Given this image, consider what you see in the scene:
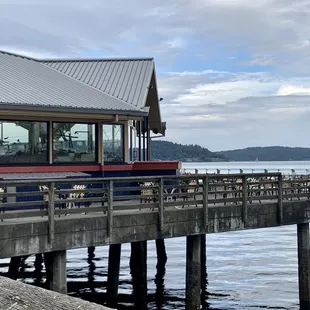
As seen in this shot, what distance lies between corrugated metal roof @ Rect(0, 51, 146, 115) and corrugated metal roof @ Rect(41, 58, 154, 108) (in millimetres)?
588

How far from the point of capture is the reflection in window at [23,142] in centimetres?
1816

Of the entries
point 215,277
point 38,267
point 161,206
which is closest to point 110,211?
point 161,206

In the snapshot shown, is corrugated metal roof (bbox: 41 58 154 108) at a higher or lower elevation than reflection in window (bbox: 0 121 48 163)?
higher

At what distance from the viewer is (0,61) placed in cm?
2275

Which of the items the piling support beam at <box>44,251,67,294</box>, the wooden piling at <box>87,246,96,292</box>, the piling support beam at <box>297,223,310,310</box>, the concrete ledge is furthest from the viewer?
the wooden piling at <box>87,246,96,292</box>

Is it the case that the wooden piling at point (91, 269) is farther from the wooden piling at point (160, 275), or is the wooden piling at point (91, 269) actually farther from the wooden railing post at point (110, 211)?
the wooden railing post at point (110, 211)

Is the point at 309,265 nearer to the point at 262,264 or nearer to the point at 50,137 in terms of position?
the point at 50,137

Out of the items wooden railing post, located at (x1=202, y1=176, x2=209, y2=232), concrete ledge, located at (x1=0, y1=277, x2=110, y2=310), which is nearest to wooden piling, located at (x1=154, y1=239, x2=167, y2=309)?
wooden railing post, located at (x1=202, y1=176, x2=209, y2=232)

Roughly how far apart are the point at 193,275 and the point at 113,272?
4.80 meters

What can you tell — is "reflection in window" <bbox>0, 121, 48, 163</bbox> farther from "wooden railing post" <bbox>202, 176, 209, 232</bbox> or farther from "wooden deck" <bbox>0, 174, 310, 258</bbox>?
"wooden railing post" <bbox>202, 176, 209, 232</bbox>

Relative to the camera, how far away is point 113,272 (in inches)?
788

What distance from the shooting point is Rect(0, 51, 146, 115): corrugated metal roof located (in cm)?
1816

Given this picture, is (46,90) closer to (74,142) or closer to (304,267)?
(74,142)

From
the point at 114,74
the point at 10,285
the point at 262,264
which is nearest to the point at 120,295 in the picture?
the point at 114,74
